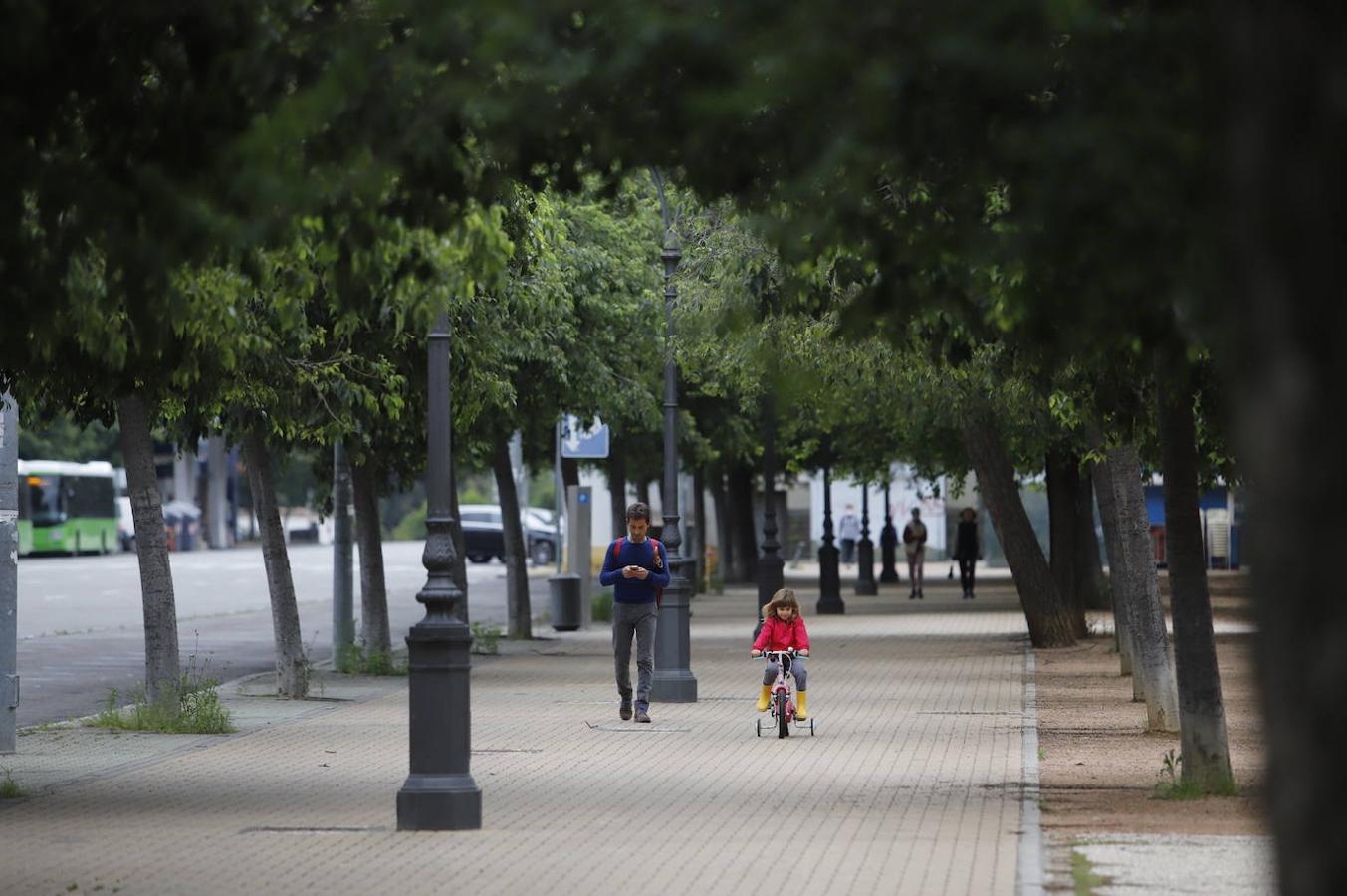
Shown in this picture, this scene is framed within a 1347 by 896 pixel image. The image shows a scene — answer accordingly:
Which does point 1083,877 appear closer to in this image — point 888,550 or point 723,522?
point 723,522

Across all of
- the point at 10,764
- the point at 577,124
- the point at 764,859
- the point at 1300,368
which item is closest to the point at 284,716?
the point at 10,764

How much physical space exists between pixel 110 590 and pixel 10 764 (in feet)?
104

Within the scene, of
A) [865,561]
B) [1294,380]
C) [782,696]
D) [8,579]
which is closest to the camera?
[1294,380]

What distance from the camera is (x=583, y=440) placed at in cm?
3234

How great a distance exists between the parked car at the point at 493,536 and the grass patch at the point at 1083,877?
2486 inches

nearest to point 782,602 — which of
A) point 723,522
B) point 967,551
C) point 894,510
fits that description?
point 967,551

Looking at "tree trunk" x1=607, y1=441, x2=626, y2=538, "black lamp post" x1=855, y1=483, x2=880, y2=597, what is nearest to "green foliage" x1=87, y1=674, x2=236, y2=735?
"tree trunk" x1=607, y1=441, x2=626, y2=538

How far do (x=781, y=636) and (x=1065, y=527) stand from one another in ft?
55.7

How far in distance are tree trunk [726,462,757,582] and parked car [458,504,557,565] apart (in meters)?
16.0

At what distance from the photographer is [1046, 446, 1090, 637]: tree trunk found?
30.7 meters

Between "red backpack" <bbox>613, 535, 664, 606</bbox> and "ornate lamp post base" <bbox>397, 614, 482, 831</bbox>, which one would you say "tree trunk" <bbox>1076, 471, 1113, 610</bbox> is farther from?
"ornate lamp post base" <bbox>397, 614, 482, 831</bbox>

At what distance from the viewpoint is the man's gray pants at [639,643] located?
18.4 metres

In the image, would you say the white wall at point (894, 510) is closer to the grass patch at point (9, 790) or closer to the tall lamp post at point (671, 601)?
the tall lamp post at point (671, 601)

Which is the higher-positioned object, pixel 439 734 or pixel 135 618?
pixel 135 618
